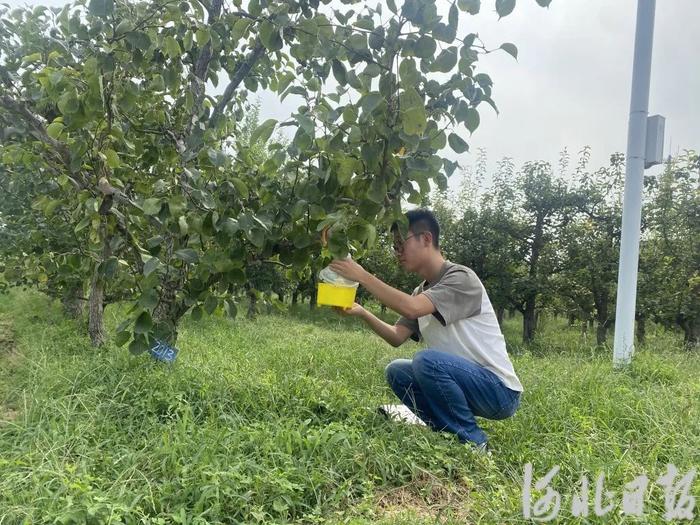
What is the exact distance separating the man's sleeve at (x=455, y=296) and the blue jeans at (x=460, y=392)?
184 mm

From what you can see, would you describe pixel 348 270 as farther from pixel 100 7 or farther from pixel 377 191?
pixel 100 7

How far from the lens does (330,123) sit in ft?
5.30

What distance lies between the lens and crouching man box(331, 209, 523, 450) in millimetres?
2215

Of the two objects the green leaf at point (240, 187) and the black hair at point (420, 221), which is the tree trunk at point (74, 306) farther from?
the black hair at point (420, 221)

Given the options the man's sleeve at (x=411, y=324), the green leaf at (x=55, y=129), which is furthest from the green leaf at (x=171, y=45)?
the man's sleeve at (x=411, y=324)

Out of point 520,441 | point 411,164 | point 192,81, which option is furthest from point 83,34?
point 520,441

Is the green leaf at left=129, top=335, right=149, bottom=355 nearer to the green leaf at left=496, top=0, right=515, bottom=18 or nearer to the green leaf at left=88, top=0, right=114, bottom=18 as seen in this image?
the green leaf at left=88, top=0, right=114, bottom=18

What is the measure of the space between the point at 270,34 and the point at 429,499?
174cm

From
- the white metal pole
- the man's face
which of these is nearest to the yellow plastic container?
the man's face

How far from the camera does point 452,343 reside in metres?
2.37

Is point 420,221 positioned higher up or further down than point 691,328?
higher up

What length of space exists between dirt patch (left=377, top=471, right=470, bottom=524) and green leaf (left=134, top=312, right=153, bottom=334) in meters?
1.08

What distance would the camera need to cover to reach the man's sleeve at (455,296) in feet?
7.23

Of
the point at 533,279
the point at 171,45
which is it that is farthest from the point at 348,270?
the point at 533,279
